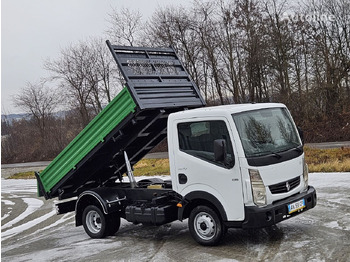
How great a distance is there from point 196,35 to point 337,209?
84.2 ft

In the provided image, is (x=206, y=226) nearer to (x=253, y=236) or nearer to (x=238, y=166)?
(x=253, y=236)

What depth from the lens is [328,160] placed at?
15367 mm

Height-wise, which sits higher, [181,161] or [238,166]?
[181,161]

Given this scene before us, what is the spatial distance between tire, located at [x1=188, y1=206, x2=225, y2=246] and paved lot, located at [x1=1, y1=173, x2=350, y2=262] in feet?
0.47

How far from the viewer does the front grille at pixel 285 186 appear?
6.17 meters

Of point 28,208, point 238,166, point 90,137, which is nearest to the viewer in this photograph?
point 238,166

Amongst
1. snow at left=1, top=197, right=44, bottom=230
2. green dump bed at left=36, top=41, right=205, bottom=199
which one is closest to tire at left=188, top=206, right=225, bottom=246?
green dump bed at left=36, top=41, right=205, bottom=199

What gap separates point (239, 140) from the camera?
20.1 ft

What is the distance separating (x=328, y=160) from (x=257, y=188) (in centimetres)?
1030

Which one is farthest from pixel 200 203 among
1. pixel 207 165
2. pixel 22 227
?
pixel 22 227

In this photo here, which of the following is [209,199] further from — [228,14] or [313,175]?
[228,14]

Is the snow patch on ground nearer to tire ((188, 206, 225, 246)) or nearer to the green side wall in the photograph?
the green side wall

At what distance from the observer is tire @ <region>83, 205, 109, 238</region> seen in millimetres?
8066

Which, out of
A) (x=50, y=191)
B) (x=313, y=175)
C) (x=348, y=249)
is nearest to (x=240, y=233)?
(x=348, y=249)
